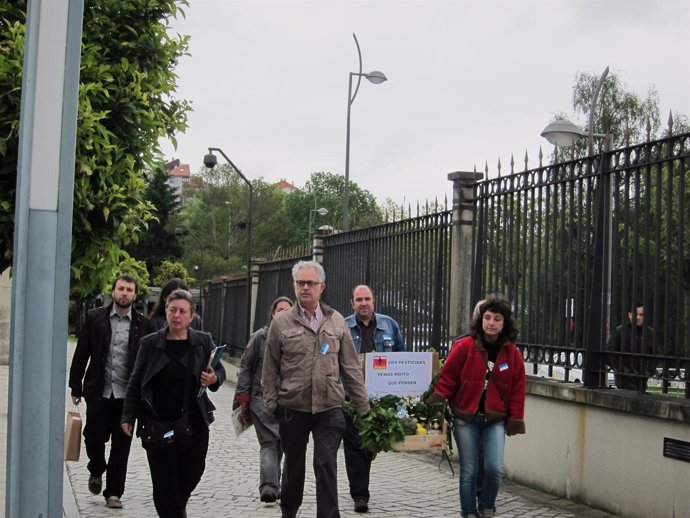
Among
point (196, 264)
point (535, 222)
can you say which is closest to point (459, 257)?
point (535, 222)

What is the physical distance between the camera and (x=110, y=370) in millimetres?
8578

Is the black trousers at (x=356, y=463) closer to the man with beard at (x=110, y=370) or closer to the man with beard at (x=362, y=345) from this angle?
the man with beard at (x=362, y=345)

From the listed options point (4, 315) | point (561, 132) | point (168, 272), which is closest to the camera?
Result: point (561, 132)

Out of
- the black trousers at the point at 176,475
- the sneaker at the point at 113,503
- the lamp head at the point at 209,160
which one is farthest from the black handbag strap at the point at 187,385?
the lamp head at the point at 209,160

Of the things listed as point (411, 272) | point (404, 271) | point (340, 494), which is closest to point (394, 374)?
point (340, 494)

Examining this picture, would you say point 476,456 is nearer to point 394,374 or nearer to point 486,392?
point 486,392

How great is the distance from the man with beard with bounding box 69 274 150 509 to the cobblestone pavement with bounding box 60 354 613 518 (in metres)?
0.41

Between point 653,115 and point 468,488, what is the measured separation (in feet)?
144

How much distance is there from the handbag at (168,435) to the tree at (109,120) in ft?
3.64

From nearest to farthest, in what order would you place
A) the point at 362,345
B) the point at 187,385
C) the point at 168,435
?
1. the point at 168,435
2. the point at 187,385
3. the point at 362,345

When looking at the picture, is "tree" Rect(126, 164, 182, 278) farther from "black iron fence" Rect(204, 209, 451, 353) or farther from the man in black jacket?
the man in black jacket

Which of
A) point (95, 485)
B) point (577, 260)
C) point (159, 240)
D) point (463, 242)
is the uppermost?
point (159, 240)

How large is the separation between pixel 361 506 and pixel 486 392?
5.16 feet

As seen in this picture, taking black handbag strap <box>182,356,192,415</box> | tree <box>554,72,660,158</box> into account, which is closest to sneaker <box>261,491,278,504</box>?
black handbag strap <box>182,356,192,415</box>
